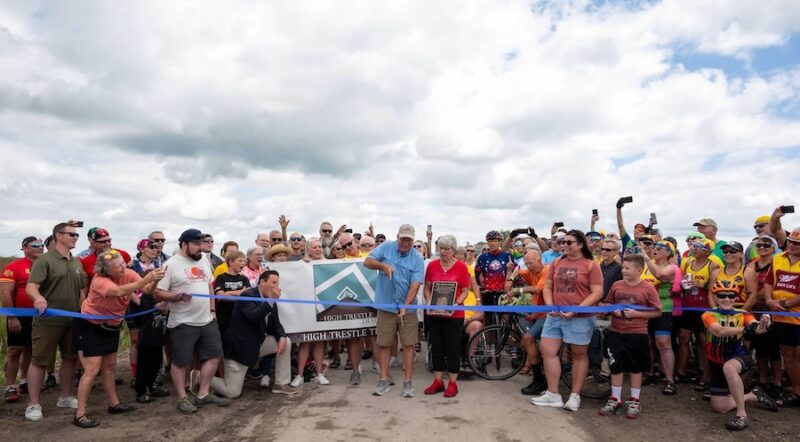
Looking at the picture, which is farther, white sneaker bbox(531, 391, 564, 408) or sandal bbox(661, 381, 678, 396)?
sandal bbox(661, 381, 678, 396)

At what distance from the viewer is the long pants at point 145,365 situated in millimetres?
6402

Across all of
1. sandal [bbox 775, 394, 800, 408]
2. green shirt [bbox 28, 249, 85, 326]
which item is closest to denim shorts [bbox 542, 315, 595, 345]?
sandal [bbox 775, 394, 800, 408]

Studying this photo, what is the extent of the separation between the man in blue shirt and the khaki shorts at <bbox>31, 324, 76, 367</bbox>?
11.7ft

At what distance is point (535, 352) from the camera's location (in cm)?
691

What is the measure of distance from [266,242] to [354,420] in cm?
399

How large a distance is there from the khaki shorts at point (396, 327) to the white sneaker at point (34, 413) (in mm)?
3901

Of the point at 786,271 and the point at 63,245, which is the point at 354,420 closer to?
the point at 63,245

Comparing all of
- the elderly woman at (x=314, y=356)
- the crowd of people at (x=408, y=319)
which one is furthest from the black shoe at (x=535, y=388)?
the elderly woman at (x=314, y=356)

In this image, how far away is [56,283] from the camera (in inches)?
235

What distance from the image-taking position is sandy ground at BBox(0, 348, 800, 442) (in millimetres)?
5223

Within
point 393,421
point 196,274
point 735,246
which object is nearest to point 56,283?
point 196,274

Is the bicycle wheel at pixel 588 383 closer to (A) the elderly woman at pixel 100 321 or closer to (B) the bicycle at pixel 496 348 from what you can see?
(B) the bicycle at pixel 496 348

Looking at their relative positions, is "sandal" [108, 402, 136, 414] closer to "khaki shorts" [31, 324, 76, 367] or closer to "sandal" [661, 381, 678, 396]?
"khaki shorts" [31, 324, 76, 367]

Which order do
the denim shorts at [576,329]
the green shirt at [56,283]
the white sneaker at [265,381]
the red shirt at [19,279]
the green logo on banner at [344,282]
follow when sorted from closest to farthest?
the green shirt at [56,283], the denim shorts at [576,329], the red shirt at [19,279], the white sneaker at [265,381], the green logo on banner at [344,282]
